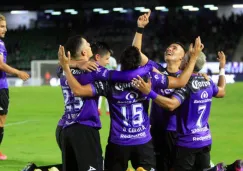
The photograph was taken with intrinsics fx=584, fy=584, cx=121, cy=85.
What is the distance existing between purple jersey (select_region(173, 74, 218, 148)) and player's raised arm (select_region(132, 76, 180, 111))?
0.58ft

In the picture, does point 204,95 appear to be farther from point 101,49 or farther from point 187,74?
point 101,49

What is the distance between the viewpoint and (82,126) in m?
6.28

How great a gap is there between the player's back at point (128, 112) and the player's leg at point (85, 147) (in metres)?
0.25

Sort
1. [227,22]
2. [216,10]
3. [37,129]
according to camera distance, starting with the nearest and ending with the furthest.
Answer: [37,129] → [227,22] → [216,10]

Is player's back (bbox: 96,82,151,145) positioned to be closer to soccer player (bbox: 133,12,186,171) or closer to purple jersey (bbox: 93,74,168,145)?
purple jersey (bbox: 93,74,168,145)

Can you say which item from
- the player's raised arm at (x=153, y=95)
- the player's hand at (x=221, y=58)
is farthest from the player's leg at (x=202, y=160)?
the player's hand at (x=221, y=58)

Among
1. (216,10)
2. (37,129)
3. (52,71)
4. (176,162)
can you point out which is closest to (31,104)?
(37,129)

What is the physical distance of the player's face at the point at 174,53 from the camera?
7.15 m

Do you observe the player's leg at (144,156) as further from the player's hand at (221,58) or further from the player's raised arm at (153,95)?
the player's hand at (221,58)

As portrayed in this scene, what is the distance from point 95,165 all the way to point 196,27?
39.0 meters

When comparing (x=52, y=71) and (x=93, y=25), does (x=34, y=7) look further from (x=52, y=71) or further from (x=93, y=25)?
(x=52, y=71)

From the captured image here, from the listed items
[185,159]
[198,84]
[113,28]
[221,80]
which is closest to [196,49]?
[198,84]

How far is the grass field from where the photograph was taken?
10.6 meters

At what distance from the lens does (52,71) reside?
1310 inches
